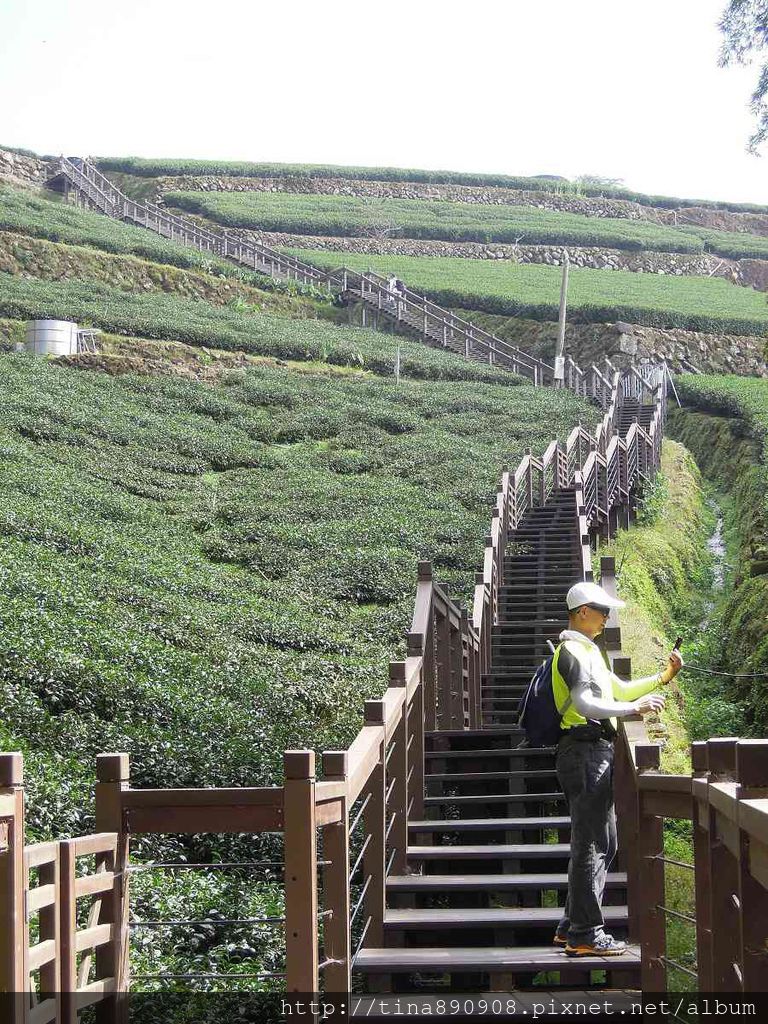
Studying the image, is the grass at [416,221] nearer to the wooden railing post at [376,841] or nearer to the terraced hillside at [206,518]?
the terraced hillside at [206,518]

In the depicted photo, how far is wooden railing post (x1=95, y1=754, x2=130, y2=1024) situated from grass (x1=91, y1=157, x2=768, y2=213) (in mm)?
77055

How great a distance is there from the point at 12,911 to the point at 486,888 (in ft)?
10.8

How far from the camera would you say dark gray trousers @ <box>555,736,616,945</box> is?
20.0ft

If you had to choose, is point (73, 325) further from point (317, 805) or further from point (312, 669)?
point (317, 805)

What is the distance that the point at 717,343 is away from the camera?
4650 cm

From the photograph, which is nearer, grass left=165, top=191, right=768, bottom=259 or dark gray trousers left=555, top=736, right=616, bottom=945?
dark gray trousers left=555, top=736, right=616, bottom=945

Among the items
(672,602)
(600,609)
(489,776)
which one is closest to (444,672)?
(489,776)

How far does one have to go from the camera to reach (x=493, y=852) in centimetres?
752

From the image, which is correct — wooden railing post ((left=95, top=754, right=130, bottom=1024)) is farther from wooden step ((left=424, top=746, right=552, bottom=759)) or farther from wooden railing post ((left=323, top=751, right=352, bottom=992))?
wooden step ((left=424, top=746, right=552, bottom=759))

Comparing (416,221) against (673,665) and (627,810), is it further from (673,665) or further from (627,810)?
(673,665)

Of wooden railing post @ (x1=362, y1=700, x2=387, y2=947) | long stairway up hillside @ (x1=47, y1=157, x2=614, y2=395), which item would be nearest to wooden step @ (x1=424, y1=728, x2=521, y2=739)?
wooden railing post @ (x1=362, y1=700, x2=387, y2=947)

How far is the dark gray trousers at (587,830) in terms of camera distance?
6094 millimetres

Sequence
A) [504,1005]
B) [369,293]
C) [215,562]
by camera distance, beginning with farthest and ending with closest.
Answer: [369,293], [215,562], [504,1005]

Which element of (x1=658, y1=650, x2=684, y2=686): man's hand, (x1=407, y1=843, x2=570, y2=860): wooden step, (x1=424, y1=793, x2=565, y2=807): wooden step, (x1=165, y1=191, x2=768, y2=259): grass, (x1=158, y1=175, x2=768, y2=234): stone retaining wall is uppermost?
(x1=158, y1=175, x2=768, y2=234): stone retaining wall
